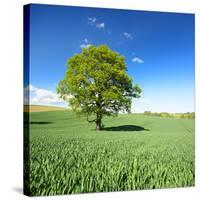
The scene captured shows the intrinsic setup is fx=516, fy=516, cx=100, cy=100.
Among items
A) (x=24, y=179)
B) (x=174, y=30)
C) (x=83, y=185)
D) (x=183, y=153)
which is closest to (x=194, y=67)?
(x=174, y=30)

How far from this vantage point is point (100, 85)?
881cm

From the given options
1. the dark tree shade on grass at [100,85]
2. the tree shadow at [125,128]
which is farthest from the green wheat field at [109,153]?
the dark tree shade on grass at [100,85]

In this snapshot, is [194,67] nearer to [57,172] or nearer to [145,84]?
[145,84]

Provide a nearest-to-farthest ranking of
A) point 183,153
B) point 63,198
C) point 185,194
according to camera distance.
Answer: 1. point 63,198
2. point 185,194
3. point 183,153

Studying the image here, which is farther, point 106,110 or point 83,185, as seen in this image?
point 106,110

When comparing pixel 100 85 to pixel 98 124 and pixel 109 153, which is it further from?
pixel 109 153

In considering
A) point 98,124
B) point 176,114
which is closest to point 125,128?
point 98,124

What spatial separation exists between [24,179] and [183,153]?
288 cm

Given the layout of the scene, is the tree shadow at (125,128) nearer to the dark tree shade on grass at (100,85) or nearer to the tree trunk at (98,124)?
the tree trunk at (98,124)

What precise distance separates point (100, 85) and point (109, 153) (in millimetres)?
1174

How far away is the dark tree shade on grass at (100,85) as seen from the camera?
8586 millimetres

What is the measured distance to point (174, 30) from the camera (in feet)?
30.0

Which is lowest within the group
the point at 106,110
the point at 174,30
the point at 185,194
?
the point at 185,194

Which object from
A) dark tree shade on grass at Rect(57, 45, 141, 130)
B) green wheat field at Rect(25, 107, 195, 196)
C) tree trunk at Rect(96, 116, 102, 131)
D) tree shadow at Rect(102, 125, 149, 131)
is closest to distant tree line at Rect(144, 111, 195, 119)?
green wheat field at Rect(25, 107, 195, 196)
